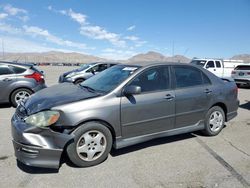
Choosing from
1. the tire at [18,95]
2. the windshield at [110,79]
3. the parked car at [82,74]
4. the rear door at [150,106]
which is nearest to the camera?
the rear door at [150,106]

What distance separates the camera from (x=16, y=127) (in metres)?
3.53

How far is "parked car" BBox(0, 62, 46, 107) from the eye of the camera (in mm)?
7598

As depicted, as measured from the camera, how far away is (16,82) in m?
7.68

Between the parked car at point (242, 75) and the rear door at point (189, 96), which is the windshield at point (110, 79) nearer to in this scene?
the rear door at point (189, 96)

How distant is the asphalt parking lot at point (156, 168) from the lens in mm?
3273

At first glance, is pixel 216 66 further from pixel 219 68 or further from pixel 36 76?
pixel 36 76

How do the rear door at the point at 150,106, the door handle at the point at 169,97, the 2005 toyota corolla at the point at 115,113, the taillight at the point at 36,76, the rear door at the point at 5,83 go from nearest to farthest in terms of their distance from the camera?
the 2005 toyota corolla at the point at 115,113, the rear door at the point at 150,106, the door handle at the point at 169,97, the rear door at the point at 5,83, the taillight at the point at 36,76

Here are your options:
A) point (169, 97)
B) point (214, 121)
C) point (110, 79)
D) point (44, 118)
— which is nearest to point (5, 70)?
point (110, 79)

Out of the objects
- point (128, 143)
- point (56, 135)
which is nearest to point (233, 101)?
point (128, 143)

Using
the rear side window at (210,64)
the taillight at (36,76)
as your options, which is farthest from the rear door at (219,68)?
the taillight at (36,76)

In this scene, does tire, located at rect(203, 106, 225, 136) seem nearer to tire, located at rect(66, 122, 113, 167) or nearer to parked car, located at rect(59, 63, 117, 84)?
tire, located at rect(66, 122, 113, 167)

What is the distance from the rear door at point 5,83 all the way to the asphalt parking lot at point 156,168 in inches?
120

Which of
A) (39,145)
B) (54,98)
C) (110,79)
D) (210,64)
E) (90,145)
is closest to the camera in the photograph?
(39,145)

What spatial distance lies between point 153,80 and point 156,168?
155 cm
